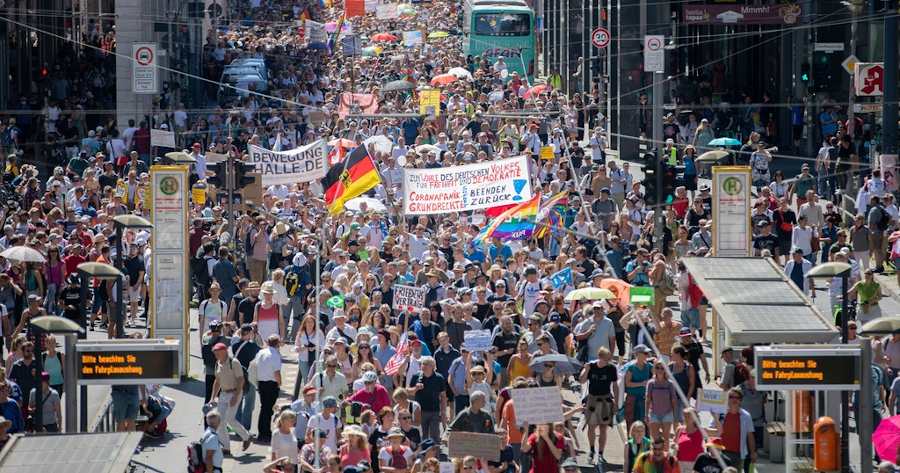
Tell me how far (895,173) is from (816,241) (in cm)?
490

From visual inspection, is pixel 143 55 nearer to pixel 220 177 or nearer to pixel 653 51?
pixel 653 51

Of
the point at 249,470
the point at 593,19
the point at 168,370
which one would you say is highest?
the point at 593,19

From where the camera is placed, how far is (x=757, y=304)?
65.8 ft

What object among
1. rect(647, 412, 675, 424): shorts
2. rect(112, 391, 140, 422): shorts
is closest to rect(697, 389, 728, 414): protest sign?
rect(647, 412, 675, 424): shorts

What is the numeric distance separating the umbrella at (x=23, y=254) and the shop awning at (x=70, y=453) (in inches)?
443

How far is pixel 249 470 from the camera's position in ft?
68.0

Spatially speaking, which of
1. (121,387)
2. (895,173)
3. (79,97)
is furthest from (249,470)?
(79,97)

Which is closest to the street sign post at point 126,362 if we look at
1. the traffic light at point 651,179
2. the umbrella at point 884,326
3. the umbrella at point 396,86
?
the umbrella at point 884,326

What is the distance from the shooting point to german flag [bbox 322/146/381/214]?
31.4 metres

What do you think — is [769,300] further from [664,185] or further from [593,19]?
[593,19]

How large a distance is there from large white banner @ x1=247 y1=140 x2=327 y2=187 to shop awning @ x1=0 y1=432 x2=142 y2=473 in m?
16.6

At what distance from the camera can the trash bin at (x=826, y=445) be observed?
18.2 m

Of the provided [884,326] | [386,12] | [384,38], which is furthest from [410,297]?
[386,12]

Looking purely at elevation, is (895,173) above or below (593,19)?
below
